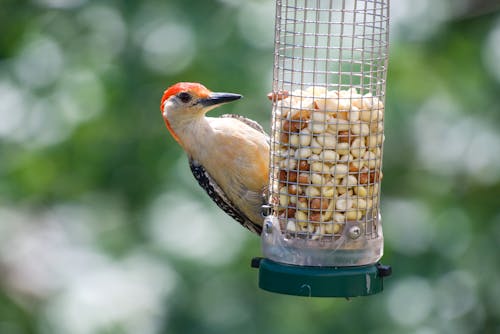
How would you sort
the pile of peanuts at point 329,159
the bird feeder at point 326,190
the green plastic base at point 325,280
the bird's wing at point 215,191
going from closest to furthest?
the green plastic base at point 325,280 < the bird feeder at point 326,190 < the pile of peanuts at point 329,159 < the bird's wing at point 215,191

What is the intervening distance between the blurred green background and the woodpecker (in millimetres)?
2657

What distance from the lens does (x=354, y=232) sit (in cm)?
569

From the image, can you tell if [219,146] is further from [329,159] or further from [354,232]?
[354,232]

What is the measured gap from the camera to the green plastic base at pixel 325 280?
5516 millimetres

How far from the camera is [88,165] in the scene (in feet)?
34.3

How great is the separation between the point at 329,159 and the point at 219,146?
141cm

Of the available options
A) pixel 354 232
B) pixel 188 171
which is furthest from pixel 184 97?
pixel 188 171

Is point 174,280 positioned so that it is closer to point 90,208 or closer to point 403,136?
point 90,208

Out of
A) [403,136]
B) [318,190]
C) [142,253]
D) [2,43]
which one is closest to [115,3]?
[2,43]

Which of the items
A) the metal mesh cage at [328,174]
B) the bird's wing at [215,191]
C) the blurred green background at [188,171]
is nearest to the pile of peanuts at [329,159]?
the metal mesh cage at [328,174]

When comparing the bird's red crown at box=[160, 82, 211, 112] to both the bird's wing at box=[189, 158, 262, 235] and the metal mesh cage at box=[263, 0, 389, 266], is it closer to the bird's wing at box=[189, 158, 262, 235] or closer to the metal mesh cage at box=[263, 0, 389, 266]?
the bird's wing at box=[189, 158, 262, 235]

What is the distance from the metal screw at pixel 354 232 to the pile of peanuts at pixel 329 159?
9 centimetres

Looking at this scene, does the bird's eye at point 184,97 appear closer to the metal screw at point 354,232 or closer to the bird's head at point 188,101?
the bird's head at point 188,101

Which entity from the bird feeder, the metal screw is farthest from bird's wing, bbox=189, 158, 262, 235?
the metal screw
